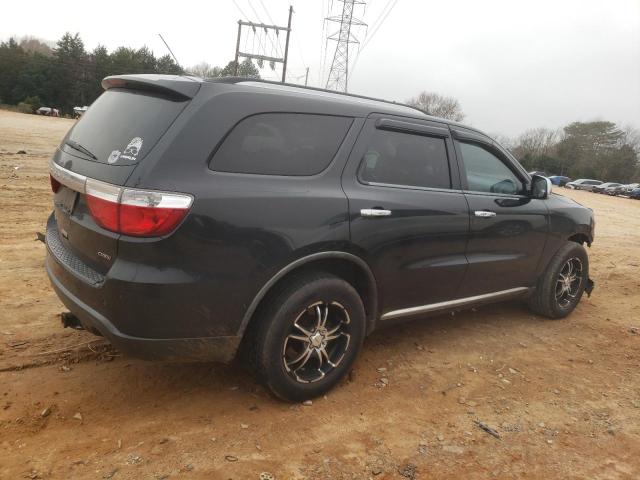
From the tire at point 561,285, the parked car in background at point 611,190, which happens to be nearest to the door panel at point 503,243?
the tire at point 561,285

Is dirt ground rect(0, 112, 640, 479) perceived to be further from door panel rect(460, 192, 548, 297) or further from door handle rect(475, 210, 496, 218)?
door handle rect(475, 210, 496, 218)

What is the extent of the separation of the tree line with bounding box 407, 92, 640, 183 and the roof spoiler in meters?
62.5

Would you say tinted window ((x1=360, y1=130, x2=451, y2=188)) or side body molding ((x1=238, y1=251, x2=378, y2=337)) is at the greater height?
tinted window ((x1=360, y1=130, x2=451, y2=188))

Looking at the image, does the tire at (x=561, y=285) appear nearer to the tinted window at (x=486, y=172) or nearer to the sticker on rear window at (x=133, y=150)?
the tinted window at (x=486, y=172)

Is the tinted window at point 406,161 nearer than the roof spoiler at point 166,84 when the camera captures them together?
No

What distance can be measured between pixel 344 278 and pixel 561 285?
285 cm

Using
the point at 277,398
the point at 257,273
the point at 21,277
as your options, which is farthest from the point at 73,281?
the point at 21,277

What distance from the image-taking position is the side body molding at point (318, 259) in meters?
2.74

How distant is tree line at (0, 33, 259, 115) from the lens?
70.0 m

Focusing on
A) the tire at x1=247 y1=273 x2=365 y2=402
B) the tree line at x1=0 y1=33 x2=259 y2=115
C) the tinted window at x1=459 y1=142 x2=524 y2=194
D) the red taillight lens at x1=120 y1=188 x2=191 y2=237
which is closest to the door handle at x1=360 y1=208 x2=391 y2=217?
the tire at x1=247 y1=273 x2=365 y2=402

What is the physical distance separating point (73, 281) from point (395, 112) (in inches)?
91.2

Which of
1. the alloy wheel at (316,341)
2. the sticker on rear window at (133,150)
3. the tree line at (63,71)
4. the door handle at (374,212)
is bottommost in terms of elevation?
the alloy wheel at (316,341)

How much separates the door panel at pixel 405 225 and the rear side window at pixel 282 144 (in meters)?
0.20

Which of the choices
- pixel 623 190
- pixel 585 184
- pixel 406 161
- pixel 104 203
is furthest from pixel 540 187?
pixel 585 184
